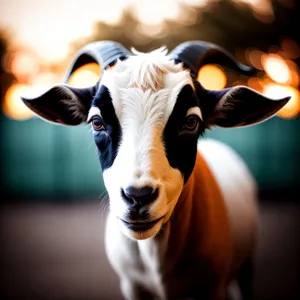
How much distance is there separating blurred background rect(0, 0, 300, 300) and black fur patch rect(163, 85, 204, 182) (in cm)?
27

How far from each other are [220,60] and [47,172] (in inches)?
115

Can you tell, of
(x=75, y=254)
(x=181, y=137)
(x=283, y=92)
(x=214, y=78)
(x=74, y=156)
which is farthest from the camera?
(x=74, y=156)

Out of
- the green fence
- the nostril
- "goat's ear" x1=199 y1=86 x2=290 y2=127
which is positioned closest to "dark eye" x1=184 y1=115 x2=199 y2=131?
"goat's ear" x1=199 y1=86 x2=290 y2=127

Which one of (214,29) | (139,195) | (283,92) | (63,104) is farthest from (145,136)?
(214,29)

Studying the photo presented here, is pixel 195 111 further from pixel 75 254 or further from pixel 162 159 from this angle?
pixel 75 254

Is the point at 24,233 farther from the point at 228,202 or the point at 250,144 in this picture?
the point at 250,144

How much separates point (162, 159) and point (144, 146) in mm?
50

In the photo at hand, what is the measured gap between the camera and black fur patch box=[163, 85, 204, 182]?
3.08 feet

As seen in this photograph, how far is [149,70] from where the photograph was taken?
3.18 ft

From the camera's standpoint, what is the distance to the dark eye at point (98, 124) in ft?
3.21

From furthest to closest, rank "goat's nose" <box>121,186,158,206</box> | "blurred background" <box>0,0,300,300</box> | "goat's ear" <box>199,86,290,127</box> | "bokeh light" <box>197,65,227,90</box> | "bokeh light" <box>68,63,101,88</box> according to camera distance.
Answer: "blurred background" <box>0,0,300,300</box>, "bokeh light" <box>197,65,227,90</box>, "bokeh light" <box>68,63,101,88</box>, "goat's ear" <box>199,86,290,127</box>, "goat's nose" <box>121,186,158,206</box>

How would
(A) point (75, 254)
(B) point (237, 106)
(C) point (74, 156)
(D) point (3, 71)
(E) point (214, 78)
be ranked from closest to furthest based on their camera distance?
1. (B) point (237, 106)
2. (E) point (214, 78)
3. (D) point (3, 71)
4. (A) point (75, 254)
5. (C) point (74, 156)

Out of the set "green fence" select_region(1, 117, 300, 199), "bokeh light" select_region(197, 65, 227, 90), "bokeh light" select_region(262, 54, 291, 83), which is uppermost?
"bokeh light" select_region(262, 54, 291, 83)

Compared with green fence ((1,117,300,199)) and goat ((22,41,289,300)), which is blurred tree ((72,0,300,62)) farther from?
green fence ((1,117,300,199))
